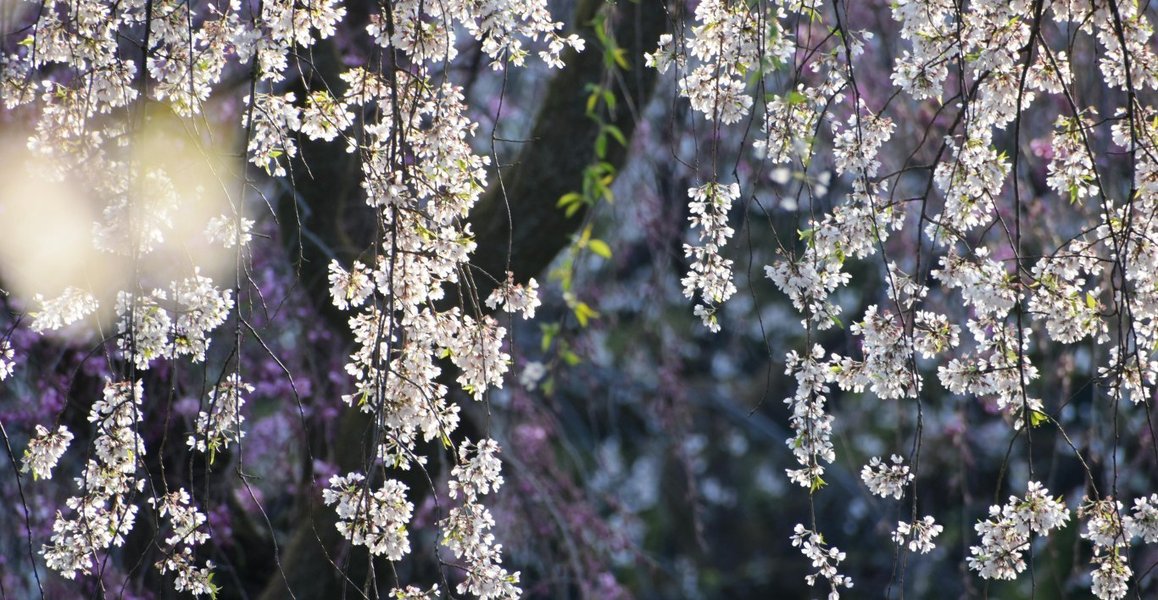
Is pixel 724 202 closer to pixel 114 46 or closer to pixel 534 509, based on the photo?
pixel 114 46

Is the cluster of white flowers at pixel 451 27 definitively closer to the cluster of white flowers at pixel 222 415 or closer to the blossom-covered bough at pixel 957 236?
the blossom-covered bough at pixel 957 236

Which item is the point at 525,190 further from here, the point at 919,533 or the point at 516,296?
the point at 919,533

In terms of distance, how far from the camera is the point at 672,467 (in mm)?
7867

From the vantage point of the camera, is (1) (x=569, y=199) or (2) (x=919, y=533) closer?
(2) (x=919, y=533)

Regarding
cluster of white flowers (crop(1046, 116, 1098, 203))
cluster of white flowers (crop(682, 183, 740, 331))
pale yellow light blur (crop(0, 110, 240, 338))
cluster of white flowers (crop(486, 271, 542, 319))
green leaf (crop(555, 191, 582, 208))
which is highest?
green leaf (crop(555, 191, 582, 208))

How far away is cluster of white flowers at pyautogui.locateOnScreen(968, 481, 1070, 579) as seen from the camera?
1564 millimetres

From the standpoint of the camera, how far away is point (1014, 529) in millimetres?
1584

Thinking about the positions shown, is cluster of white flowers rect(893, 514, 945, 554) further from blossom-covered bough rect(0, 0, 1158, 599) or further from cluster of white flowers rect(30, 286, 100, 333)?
cluster of white flowers rect(30, 286, 100, 333)

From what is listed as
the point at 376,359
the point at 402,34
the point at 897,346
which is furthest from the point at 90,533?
the point at 897,346

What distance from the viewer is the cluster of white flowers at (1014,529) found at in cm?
156

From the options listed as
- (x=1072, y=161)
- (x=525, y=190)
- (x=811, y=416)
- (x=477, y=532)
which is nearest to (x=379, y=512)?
(x=477, y=532)

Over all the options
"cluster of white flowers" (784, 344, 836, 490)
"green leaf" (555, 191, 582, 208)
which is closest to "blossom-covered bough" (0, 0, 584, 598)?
"cluster of white flowers" (784, 344, 836, 490)

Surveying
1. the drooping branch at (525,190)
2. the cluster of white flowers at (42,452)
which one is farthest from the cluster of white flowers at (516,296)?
the drooping branch at (525,190)

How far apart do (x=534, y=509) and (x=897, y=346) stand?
2070 millimetres
